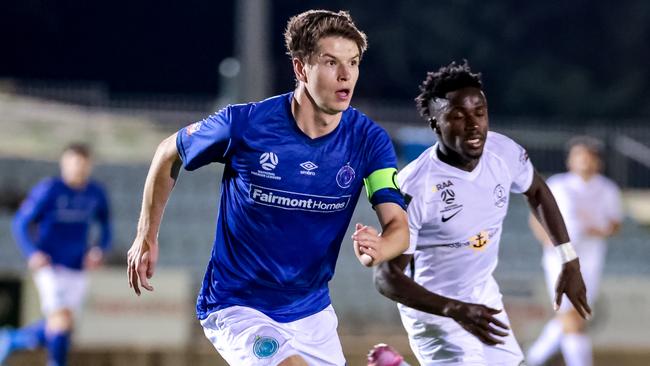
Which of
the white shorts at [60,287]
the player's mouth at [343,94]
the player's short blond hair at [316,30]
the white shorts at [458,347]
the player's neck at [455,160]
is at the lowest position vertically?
the white shorts at [60,287]

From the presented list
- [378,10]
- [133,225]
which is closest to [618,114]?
[378,10]

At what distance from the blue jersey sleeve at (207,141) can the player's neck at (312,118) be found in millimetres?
286

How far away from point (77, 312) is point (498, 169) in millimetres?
6828

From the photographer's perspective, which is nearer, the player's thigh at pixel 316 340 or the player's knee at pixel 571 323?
the player's thigh at pixel 316 340

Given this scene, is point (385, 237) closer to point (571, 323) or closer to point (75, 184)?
point (571, 323)

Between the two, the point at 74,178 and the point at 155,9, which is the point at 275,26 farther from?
the point at 74,178

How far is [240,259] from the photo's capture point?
5.07 meters

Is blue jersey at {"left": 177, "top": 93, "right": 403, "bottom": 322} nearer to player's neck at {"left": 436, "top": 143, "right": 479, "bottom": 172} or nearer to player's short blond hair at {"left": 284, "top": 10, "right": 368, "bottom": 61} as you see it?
player's short blond hair at {"left": 284, "top": 10, "right": 368, "bottom": 61}

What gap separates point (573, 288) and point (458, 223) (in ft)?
2.00

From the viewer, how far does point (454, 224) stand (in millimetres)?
5617

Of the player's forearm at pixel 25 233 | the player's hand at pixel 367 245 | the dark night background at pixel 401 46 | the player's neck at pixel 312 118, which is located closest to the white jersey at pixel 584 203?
the player's forearm at pixel 25 233

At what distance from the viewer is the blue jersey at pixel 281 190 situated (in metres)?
4.97

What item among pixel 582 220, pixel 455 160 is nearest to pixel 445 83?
pixel 455 160

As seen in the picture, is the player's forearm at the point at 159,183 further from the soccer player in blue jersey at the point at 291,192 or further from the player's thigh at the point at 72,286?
the player's thigh at the point at 72,286
